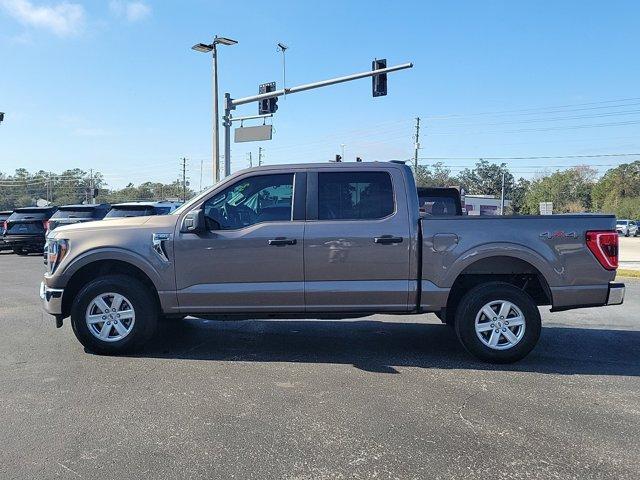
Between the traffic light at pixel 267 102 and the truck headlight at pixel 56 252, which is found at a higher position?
the traffic light at pixel 267 102

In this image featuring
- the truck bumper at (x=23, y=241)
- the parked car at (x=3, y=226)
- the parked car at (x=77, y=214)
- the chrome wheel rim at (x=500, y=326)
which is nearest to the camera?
the chrome wheel rim at (x=500, y=326)

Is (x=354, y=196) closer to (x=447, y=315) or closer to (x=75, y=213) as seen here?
(x=447, y=315)

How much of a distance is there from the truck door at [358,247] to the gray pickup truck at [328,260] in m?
0.01

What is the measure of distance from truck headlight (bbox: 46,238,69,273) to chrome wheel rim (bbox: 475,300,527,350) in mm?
4380

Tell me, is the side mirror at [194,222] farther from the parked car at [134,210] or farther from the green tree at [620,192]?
the green tree at [620,192]

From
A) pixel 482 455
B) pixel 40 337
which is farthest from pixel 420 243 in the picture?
pixel 40 337

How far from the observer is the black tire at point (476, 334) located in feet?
17.3

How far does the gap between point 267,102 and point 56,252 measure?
15.7 metres

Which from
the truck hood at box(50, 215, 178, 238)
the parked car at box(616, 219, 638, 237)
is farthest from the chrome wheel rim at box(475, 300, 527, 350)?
the parked car at box(616, 219, 638, 237)

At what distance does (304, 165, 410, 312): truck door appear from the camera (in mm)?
5293

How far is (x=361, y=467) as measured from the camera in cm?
324

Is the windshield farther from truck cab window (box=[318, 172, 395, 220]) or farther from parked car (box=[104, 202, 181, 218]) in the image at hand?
truck cab window (box=[318, 172, 395, 220])

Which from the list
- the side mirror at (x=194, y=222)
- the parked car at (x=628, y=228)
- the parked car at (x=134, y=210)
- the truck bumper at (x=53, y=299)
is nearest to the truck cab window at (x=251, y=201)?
the side mirror at (x=194, y=222)

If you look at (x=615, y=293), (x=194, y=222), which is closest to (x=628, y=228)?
(x=615, y=293)
